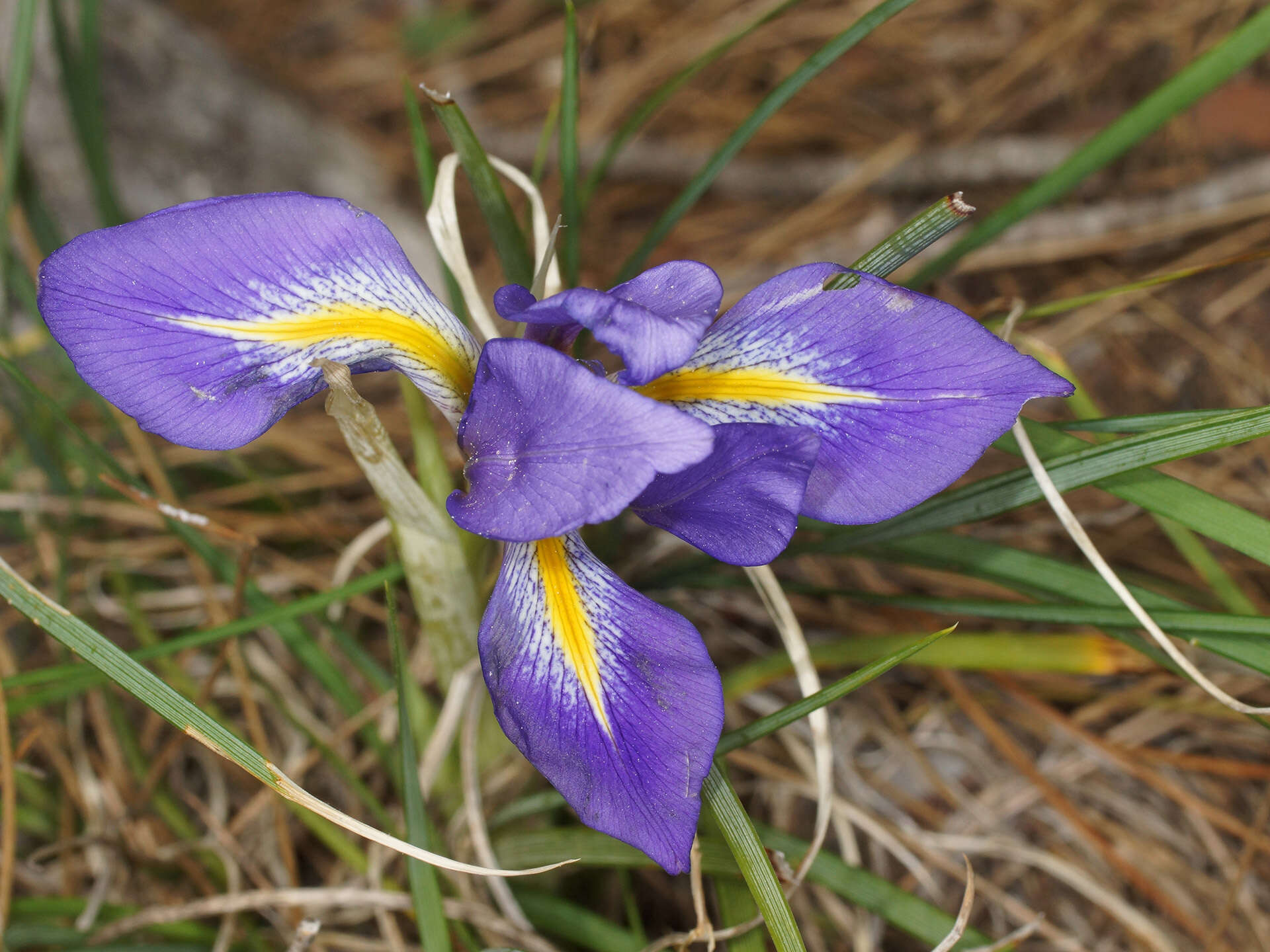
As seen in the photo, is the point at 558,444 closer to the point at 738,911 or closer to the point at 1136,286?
the point at 738,911

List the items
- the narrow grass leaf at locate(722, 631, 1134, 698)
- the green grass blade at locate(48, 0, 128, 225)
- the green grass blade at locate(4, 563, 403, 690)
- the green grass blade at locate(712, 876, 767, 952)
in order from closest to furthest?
the green grass blade at locate(712, 876, 767, 952) < the green grass blade at locate(4, 563, 403, 690) < the narrow grass leaf at locate(722, 631, 1134, 698) < the green grass blade at locate(48, 0, 128, 225)

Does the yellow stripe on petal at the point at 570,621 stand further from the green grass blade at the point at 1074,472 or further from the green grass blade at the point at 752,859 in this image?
the green grass blade at the point at 1074,472

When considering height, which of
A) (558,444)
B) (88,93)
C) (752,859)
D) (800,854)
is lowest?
(800,854)

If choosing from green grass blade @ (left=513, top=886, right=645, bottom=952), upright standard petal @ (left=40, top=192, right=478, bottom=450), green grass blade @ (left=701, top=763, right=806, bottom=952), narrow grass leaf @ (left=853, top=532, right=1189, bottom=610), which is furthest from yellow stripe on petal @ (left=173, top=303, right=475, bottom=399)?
green grass blade @ (left=513, top=886, right=645, bottom=952)

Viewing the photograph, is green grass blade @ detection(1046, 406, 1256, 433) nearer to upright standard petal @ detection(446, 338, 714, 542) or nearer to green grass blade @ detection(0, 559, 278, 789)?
upright standard petal @ detection(446, 338, 714, 542)

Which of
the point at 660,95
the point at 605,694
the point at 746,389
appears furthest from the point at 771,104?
the point at 605,694

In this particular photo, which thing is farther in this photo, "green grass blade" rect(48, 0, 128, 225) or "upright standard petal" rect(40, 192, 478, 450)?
"green grass blade" rect(48, 0, 128, 225)
